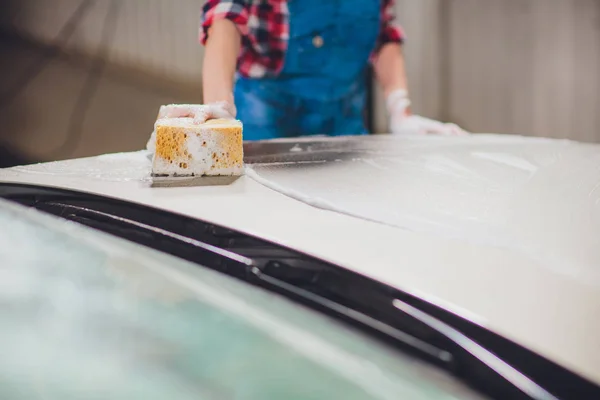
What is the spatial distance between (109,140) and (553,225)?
2.95 m

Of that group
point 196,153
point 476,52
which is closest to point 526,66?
point 476,52

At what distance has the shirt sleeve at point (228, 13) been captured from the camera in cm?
132

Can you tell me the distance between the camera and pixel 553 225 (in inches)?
20.1

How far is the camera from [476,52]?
3.10 meters

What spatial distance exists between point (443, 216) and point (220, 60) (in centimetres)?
90

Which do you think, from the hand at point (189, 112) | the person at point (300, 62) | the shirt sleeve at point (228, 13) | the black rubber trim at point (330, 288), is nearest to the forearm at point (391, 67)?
the person at point (300, 62)

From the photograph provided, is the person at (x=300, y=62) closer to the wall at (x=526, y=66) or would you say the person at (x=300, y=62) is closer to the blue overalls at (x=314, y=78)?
the blue overalls at (x=314, y=78)

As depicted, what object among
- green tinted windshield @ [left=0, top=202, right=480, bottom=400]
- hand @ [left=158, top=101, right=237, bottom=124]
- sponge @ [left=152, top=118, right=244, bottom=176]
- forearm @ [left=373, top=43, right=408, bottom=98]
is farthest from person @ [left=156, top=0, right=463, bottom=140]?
green tinted windshield @ [left=0, top=202, right=480, bottom=400]

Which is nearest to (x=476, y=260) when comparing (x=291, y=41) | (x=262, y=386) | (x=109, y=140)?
(x=262, y=386)

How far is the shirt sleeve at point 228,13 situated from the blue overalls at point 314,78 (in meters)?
0.15

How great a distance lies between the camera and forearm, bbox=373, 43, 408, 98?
1747 millimetres

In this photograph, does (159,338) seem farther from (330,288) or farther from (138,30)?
(138,30)

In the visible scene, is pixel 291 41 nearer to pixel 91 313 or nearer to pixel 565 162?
pixel 565 162

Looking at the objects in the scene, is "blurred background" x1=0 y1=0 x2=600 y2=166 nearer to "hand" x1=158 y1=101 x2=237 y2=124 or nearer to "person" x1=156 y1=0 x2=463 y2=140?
"person" x1=156 y1=0 x2=463 y2=140
